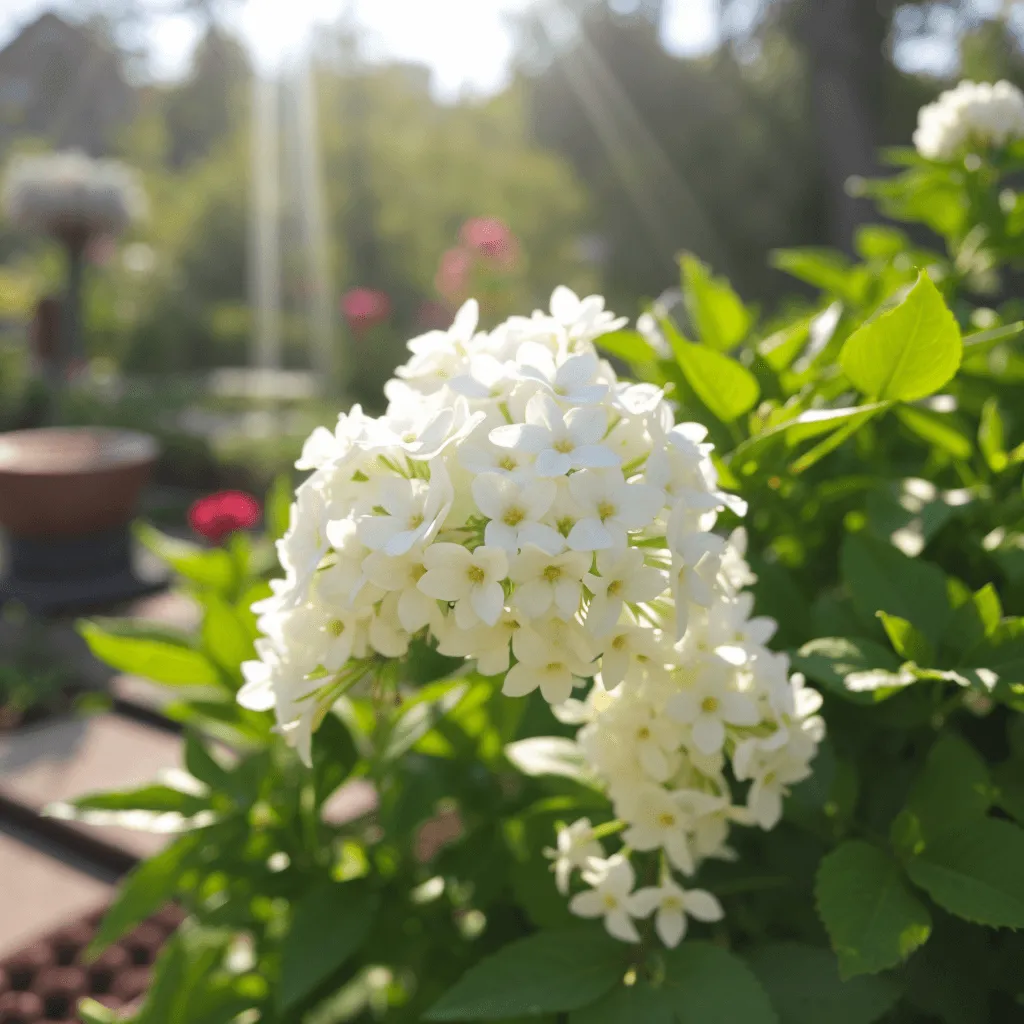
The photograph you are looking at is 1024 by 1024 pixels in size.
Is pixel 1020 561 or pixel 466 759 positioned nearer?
pixel 1020 561

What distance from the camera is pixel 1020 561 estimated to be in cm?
94

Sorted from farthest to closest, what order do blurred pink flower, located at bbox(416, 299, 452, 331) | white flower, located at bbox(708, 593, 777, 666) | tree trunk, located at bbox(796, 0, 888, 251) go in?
tree trunk, located at bbox(796, 0, 888, 251)
blurred pink flower, located at bbox(416, 299, 452, 331)
white flower, located at bbox(708, 593, 777, 666)

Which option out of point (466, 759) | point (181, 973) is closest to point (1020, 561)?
point (466, 759)

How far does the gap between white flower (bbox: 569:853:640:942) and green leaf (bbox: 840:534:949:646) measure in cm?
35

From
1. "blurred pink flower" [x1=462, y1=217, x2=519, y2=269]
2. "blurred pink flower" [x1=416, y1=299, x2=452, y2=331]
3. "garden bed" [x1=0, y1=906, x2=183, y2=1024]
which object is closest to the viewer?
"garden bed" [x1=0, y1=906, x2=183, y2=1024]

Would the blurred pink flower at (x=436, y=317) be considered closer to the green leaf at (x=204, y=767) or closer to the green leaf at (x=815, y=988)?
the green leaf at (x=204, y=767)

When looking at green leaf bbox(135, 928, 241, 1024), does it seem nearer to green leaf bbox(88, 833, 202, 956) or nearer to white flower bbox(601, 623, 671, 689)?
green leaf bbox(88, 833, 202, 956)

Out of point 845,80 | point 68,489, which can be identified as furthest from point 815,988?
point 845,80

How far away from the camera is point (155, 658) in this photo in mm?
1213

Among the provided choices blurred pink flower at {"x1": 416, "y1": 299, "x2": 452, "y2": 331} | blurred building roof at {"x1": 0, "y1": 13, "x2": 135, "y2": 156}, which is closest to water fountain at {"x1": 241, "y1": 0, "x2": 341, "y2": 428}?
blurred pink flower at {"x1": 416, "y1": 299, "x2": 452, "y2": 331}

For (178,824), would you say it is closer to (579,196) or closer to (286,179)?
(579,196)

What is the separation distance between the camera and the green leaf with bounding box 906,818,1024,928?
795 millimetres

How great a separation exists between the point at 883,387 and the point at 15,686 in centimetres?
311

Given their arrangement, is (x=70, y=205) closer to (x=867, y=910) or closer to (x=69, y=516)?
(x=69, y=516)
